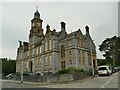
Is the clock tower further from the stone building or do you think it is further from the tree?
the tree

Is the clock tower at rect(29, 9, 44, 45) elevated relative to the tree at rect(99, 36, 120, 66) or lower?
elevated

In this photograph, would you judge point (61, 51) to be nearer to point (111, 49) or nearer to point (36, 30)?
point (36, 30)

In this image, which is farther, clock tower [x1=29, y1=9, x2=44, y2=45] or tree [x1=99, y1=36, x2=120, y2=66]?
tree [x1=99, y1=36, x2=120, y2=66]

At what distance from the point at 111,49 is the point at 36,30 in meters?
31.4

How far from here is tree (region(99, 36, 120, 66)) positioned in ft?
240

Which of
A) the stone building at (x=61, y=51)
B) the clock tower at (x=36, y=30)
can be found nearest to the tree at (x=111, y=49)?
the stone building at (x=61, y=51)

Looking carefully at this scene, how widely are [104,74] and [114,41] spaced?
134 ft

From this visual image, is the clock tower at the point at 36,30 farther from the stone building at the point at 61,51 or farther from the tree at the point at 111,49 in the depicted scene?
the tree at the point at 111,49

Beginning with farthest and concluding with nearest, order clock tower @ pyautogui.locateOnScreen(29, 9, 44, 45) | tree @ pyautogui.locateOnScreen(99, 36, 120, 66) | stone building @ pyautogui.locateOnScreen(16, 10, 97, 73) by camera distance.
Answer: tree @ pyautogui.locateOnScreen(99, 36, 120, 66) < clock tower @ pyautogui.locateOnScreen(29, 9, 44, 45) < stone building @ pyautogui.locateOnScreen(16, 10, 97, 73)

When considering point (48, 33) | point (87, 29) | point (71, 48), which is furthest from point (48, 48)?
point (87, 29)

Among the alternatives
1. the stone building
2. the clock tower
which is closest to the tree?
the stone building

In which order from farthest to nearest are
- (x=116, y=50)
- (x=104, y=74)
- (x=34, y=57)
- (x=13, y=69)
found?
(x=13, y=69) < (x=116, y=50) < (x=34, y=57) < (x=104, y=74)

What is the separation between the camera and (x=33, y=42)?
6506 cm

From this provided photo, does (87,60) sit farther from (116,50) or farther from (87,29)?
(116,50)
